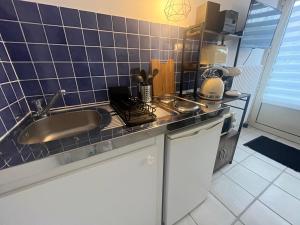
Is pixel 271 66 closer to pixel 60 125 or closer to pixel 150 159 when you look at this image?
pixel 150 159

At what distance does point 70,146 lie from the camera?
550 mm

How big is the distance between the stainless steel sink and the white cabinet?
30 centimetres

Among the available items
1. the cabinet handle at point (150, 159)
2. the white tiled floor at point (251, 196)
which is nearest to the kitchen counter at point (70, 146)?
the cabinet handle at point (150, 159)

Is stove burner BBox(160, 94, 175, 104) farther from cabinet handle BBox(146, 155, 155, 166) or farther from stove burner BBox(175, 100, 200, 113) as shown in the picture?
cabinet handle BBox(146, 155, 155, 166)

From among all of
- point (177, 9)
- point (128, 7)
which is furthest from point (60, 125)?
point (177, 9)

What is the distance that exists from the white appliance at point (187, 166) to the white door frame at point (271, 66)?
2.04 m

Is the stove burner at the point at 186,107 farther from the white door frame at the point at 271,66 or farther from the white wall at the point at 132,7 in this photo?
the white door frame at the point at 271,66

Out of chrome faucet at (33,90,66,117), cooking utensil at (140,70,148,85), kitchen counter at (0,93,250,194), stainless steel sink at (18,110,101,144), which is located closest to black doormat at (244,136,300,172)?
kitchen counter at (0,93,250,194)

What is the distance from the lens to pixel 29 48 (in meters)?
0.81

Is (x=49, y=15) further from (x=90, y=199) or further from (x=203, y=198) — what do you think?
(x=203, y=198)

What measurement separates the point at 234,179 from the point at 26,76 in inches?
79.5

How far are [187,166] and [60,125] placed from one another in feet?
2.95

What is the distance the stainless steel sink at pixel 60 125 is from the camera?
2.65 ft

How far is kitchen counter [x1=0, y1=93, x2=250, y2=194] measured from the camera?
1.55ft
